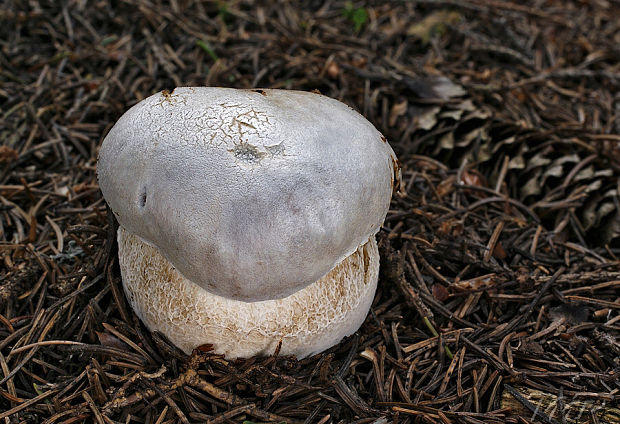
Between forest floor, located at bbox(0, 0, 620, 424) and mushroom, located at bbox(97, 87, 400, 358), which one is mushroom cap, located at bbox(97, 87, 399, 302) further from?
forest floor, located at bbox(0, 0, 620, 424)

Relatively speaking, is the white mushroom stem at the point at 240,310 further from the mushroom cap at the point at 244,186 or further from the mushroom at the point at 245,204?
the mushroom cap at the point at 244,186

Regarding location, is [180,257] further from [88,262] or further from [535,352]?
[535,352]

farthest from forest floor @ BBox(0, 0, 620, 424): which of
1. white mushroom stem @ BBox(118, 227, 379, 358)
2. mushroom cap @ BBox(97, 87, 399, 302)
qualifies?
mushroom cap @ BBox(97, 87, 399, 302)

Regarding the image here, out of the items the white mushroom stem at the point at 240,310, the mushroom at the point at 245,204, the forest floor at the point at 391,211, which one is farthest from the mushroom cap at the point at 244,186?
the forest floor at the point at 391,211

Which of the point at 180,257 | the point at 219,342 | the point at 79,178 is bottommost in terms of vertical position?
the point at 79,178

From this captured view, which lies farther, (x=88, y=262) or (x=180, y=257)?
(x=88, y=262)

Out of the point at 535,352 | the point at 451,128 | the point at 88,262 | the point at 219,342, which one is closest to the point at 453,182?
the point at 451,128

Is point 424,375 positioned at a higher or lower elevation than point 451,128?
lower
